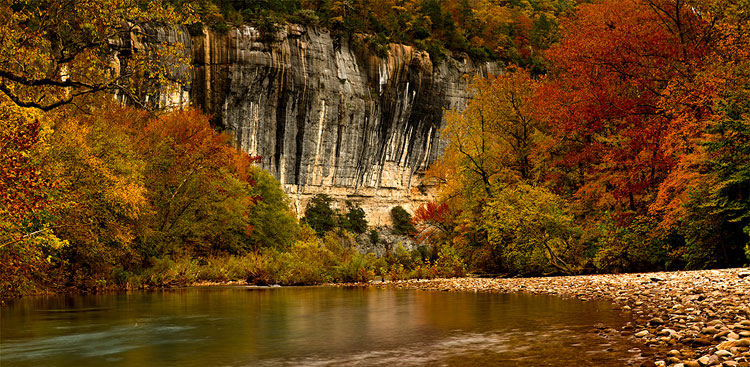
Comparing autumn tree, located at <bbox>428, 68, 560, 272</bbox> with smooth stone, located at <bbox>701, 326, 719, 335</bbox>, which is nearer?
smooth stone, located at <bbox>701, 326, 719, 335</bbox>

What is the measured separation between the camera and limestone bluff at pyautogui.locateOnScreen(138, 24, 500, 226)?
204ft

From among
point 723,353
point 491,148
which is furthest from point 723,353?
point 491,148

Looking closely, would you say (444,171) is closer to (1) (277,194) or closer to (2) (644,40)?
(2) (644,40)

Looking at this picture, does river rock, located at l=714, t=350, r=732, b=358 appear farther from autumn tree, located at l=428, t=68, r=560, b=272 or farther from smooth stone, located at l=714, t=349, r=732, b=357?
autumn tree, located at l=428, t=68, r=560, b=272

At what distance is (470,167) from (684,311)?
17.0m

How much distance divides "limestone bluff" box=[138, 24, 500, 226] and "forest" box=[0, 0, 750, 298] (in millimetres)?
24464

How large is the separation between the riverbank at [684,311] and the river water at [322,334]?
0.54 meters

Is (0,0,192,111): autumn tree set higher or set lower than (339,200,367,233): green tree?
higher

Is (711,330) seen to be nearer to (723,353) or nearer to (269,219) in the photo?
(723,353)

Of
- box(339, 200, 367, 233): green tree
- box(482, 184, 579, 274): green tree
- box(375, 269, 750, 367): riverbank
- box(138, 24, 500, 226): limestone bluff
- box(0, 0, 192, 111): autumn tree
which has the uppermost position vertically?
box(138, 24, 500, 226): limestone bluff

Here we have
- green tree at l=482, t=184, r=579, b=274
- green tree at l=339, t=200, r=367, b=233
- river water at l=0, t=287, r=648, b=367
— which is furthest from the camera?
green tree at l=339, t=200, r=367, b=233

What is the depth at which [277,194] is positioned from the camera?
4275 cm

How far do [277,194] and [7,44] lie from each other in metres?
31.6

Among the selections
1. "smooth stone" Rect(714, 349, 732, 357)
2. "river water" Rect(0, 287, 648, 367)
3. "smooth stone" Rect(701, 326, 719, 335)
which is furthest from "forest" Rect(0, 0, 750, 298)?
"smooth stone" Rect(714, 349, 732, 357)
